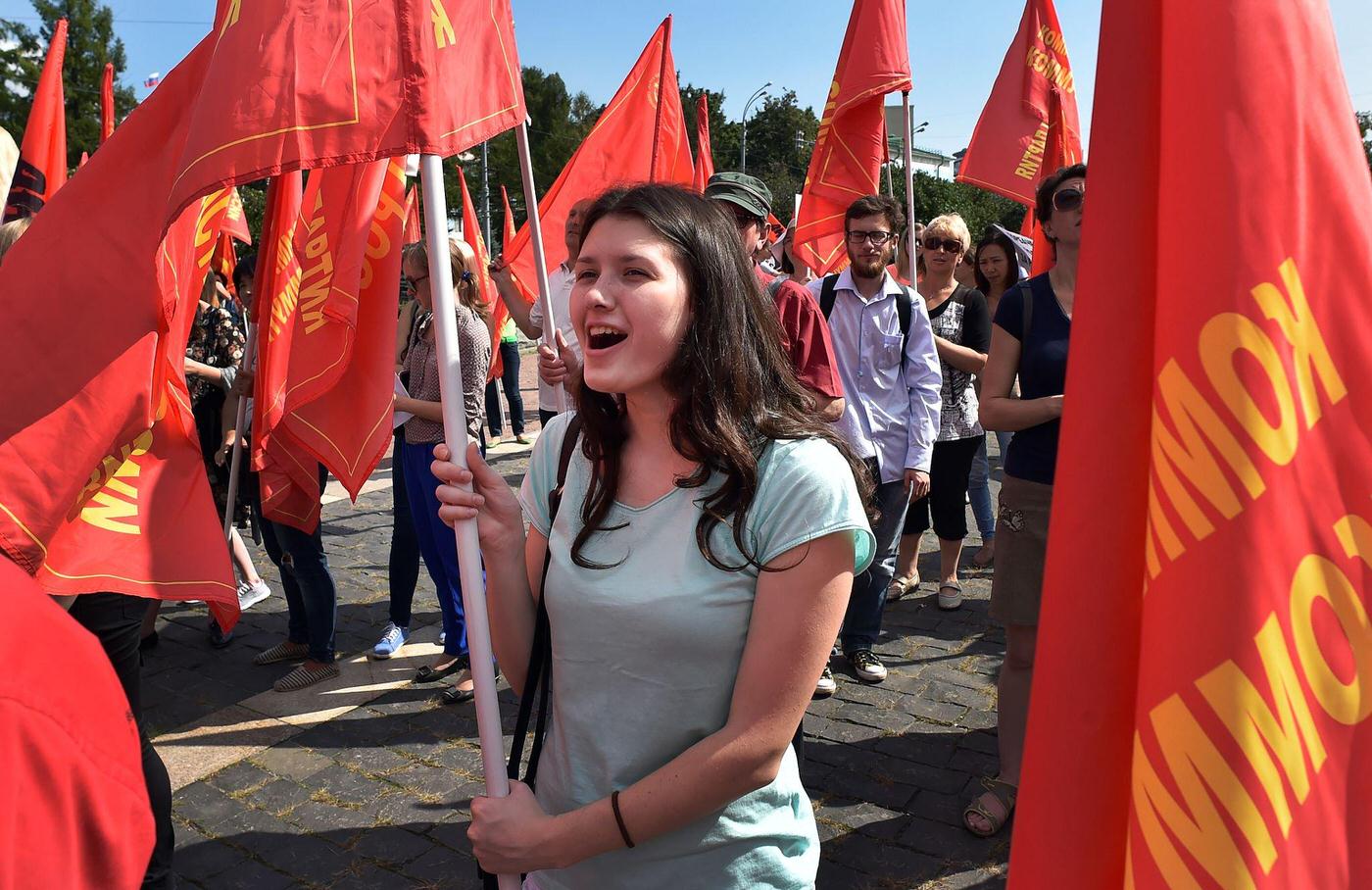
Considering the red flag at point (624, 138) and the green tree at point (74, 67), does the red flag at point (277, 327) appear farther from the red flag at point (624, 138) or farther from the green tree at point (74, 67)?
the green tree at point (74, 67)

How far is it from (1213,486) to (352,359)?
8.66 feet

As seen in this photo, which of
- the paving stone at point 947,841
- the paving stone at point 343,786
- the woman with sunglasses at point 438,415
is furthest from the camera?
the woman with sunglasses at point 438,415

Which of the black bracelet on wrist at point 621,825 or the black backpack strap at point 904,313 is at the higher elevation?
the black backpack strap at point 904,313

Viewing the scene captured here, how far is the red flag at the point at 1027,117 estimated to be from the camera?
20.2ft

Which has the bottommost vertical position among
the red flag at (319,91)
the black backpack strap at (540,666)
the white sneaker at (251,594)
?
the white sneaker at (251,594)

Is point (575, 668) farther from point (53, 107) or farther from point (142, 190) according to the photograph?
point (53, 107)

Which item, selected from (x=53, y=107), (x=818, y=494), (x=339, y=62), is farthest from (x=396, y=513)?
(x=818, y=494)

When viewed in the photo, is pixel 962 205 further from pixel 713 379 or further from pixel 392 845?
pixel 713 379

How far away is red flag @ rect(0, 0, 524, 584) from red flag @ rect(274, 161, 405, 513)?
1.86ft

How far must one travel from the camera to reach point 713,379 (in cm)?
168

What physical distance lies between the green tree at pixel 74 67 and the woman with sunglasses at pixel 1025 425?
34313 mm

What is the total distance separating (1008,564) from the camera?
3305 millimetres

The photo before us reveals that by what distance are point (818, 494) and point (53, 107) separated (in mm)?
4812

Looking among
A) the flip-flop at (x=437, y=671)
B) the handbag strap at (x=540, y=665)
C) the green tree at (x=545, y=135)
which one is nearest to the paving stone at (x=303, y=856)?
the flip-flop at (x=437, y=671)
